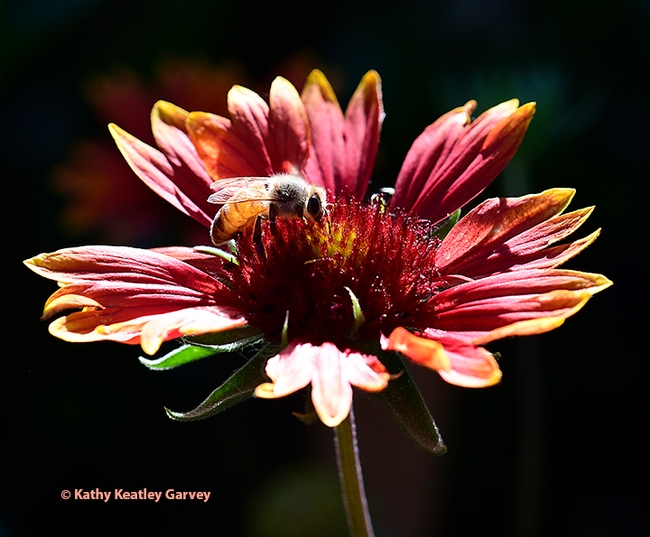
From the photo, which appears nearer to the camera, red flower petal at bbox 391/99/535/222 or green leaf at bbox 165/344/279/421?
green leaf at bbox 165/344/279/421

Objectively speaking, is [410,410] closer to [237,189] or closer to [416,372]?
[237,189]

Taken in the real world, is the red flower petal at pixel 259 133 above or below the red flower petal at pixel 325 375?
above

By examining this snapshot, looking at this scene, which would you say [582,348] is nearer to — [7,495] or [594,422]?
[594,422]

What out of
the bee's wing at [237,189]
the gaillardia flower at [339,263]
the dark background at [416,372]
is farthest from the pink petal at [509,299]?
the dark background at [416,372]

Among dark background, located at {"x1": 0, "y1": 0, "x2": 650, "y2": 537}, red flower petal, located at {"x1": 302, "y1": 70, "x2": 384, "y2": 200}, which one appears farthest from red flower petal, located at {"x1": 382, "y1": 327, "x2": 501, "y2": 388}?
dark background, located at {"x1": 0, "y1": 0, "x2": 650, "y2": 537}

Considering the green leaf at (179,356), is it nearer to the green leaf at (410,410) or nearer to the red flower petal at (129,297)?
the red flower petal at (129,297)

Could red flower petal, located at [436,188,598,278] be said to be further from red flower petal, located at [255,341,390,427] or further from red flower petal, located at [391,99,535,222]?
red flower petal, located at [255,341,390,427]

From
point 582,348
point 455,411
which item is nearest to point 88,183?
point 455,411
